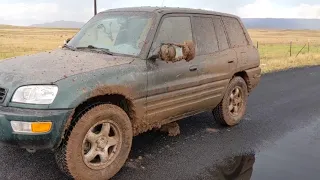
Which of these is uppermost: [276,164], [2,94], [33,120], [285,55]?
[2,94]

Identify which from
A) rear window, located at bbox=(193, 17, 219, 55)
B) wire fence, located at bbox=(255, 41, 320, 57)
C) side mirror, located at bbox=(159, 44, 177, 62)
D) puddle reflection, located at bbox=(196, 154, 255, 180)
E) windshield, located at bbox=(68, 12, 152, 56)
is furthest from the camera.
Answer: wire fence, located at bbox=(255, 41, 320, 57)

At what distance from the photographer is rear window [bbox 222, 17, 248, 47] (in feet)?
20.0

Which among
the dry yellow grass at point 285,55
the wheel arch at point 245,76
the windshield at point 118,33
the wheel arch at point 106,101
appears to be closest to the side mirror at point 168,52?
the windshield at point 118,33

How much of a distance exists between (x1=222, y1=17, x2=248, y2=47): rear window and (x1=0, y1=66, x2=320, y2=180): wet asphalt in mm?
1427

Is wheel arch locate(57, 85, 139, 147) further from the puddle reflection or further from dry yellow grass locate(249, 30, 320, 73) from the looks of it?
dry yellow grass locate(249, 30, 320, 73)

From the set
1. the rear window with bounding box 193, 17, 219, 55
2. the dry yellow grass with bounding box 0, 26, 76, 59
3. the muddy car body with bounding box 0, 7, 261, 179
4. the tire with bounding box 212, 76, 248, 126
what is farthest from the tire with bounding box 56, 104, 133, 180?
the dry yellow grass with bounding box 0, 26, 76, 59

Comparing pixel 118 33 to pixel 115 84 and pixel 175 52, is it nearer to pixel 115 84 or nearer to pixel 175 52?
pixel 175 52

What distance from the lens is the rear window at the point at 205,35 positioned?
5.31 metres

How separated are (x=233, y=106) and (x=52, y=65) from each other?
3411mm

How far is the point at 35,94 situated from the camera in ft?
11.5

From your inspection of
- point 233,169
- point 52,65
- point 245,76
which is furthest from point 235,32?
point 52,65

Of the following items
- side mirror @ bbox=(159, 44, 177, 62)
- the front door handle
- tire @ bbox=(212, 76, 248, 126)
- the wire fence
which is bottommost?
the wire fence

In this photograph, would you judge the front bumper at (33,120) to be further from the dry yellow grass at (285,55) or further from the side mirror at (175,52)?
the dry yellow grass at (285,55)

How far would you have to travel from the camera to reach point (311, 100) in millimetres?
8617
